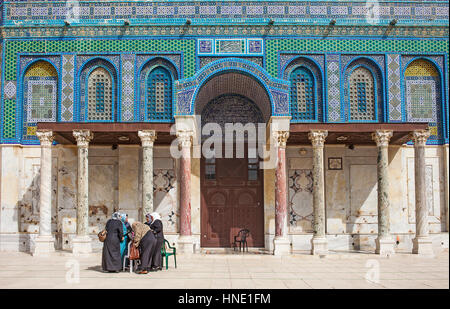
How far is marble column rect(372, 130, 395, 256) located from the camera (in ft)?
54.5

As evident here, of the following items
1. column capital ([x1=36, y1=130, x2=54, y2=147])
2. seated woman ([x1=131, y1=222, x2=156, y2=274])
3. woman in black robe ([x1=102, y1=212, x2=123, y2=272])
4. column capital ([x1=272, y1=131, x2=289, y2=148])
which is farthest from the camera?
column capital ([x1=272, y1=131, x2=289, y2=148])

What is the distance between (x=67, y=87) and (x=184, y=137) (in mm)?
4721

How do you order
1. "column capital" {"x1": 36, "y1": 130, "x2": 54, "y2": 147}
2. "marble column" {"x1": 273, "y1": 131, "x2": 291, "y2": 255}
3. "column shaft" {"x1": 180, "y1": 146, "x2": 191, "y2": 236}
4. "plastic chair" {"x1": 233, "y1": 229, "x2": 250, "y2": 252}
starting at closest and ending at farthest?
1. "marble column" {"x1": 273, "y1": 131, "x2": 291, "y2": 255}
2. "column capital" {"x1": 36, "y1": 130, "x2": 54, "y2": 147}
3. "column shaft" {"x1": 180, "y1": 146, "x2": 191, "y2": 236}
4. "plastic chair" {"x1": 233, "y1": 229, "x2": 250, "y2": 252}

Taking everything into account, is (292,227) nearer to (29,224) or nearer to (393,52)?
(393,52)

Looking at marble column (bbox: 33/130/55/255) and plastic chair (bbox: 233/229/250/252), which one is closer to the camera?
marble column (bbox: 33/130/55/255)

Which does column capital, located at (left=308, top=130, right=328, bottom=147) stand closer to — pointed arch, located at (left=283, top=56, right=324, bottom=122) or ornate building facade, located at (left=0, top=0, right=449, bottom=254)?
ornate building facade, located at (left=0, top=0, right=449, bottom=254)

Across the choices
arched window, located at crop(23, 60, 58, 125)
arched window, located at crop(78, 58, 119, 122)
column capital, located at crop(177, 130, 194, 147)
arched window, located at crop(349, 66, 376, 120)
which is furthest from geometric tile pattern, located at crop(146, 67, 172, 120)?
arched window, located at crop(349, 66, 376, 120)

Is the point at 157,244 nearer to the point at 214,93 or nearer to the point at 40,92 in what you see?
the point at 214,93

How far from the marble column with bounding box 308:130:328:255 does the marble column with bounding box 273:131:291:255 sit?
889mm

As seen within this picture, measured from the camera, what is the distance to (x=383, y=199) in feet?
55.4

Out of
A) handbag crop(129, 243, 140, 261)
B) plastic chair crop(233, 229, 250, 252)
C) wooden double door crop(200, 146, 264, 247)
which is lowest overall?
plastic chair crop(233, 229, 250, 252)

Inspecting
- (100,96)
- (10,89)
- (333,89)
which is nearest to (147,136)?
(100,96)

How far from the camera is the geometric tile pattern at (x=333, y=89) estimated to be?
1845cm

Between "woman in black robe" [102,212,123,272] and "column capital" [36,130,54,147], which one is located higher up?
"column capital" [36,130,54,147]
